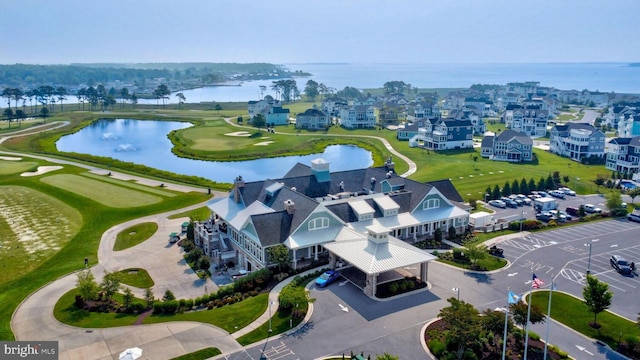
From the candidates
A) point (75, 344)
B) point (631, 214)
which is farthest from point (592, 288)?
point (75, 344)

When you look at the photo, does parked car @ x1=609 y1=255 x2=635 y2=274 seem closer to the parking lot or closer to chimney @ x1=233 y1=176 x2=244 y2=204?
the parking lot

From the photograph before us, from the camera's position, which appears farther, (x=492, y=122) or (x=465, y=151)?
(x=492, y=122)

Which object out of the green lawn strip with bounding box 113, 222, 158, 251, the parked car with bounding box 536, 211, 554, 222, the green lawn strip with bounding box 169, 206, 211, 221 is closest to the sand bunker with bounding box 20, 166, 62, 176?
the green lawn strip with bounding box 169, 206, 211, 221

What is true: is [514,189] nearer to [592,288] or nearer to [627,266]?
[627,266]

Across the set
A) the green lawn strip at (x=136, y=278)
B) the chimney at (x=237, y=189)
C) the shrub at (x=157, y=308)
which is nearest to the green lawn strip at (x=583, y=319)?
the shrub at (x=157, y=308)

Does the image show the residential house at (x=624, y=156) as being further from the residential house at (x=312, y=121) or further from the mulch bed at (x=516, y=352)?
the residential house at (x=312, y=121)

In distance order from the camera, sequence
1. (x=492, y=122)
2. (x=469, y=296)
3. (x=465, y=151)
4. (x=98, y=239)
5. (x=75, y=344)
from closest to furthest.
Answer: (x=75, y=344), (x=469, y=296), (x=98, y=239), (x=465, y=151), (x=492, y=122)

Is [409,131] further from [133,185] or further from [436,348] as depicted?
[436,348]
